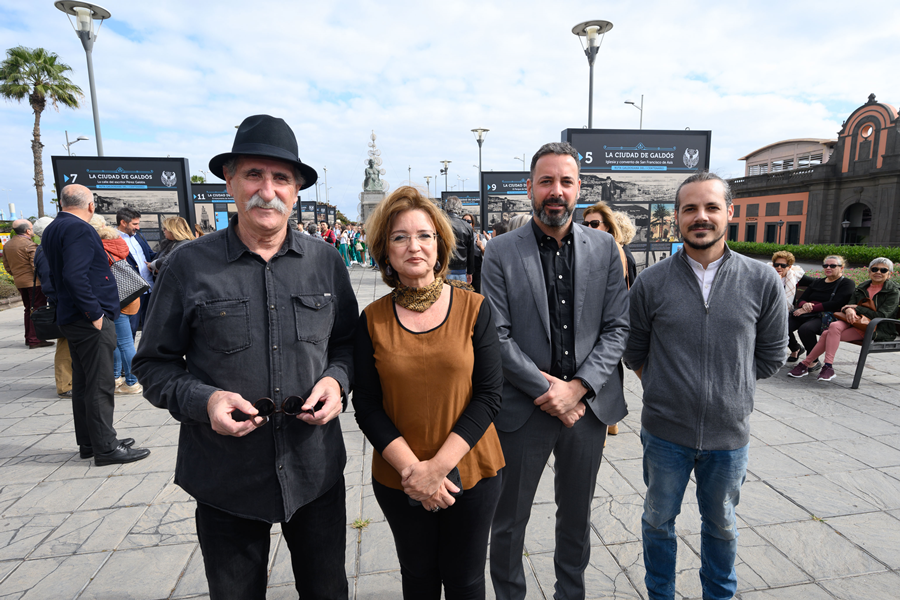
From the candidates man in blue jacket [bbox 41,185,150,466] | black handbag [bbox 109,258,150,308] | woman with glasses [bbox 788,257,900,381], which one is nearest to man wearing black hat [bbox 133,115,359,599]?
man in blue jacket [bbox 41,185,150,466]

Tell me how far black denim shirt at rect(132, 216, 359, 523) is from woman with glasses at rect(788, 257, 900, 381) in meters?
6.36

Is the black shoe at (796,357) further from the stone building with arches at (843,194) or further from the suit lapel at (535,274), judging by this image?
the stone building with arches at (843,194)

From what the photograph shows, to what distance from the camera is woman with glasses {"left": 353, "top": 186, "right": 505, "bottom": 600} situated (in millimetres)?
1721

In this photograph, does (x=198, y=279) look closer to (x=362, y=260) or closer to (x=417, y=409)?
(x=417, y=409)

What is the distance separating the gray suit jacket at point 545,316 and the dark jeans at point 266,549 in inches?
33.1

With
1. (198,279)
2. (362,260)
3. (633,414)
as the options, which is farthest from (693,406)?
(362,260)

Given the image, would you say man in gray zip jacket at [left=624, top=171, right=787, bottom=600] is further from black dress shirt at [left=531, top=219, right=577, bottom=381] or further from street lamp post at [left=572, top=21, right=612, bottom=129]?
street lamp post at [left=572, top=21, right=612, bottom=129]

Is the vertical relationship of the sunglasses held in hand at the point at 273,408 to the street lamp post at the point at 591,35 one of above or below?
below

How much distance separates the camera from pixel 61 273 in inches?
146

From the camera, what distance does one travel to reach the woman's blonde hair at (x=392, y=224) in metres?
1.79

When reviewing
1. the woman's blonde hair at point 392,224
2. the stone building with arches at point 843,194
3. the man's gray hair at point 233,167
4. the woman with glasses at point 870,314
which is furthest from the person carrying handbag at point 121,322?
the stone building with arches at point 843,194

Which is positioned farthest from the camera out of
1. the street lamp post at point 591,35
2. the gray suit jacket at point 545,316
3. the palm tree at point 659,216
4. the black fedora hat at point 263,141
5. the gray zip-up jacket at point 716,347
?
the street lamp post at point 591,35

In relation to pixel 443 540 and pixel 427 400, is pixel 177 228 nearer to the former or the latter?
pixel 427 400

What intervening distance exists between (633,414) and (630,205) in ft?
13.4
